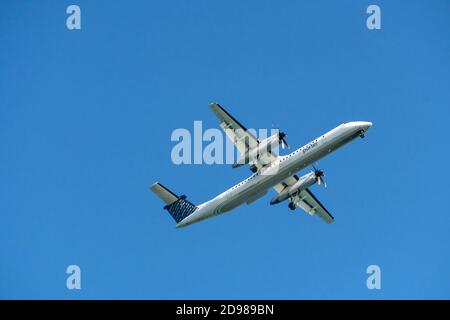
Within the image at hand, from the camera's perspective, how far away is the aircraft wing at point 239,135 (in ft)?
139

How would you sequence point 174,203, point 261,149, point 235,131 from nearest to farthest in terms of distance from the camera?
point 261,149
point 235,131
point 174,203

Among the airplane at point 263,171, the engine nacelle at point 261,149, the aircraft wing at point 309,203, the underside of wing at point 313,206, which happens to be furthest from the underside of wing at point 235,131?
the underside of wing at point 313,206

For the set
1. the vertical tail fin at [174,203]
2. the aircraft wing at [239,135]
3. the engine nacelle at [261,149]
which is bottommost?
the vertical tail fin at [174,203]

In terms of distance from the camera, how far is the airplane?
40281 millimetres

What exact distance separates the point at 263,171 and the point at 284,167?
64.8 inches

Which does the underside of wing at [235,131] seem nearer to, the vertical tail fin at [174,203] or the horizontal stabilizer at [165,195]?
the vertical tail fin at [174,203]

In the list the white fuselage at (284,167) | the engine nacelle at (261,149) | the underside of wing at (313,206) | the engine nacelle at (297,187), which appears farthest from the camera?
the underside of wing at (313,206)

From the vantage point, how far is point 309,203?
4738cm

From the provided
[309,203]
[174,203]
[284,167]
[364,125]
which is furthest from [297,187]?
[174,203]

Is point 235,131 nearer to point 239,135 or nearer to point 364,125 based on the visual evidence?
point 239,135

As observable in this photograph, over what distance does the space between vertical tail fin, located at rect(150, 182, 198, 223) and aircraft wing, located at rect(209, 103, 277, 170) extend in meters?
4.66

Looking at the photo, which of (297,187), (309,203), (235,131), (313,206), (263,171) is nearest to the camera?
(263,171)
